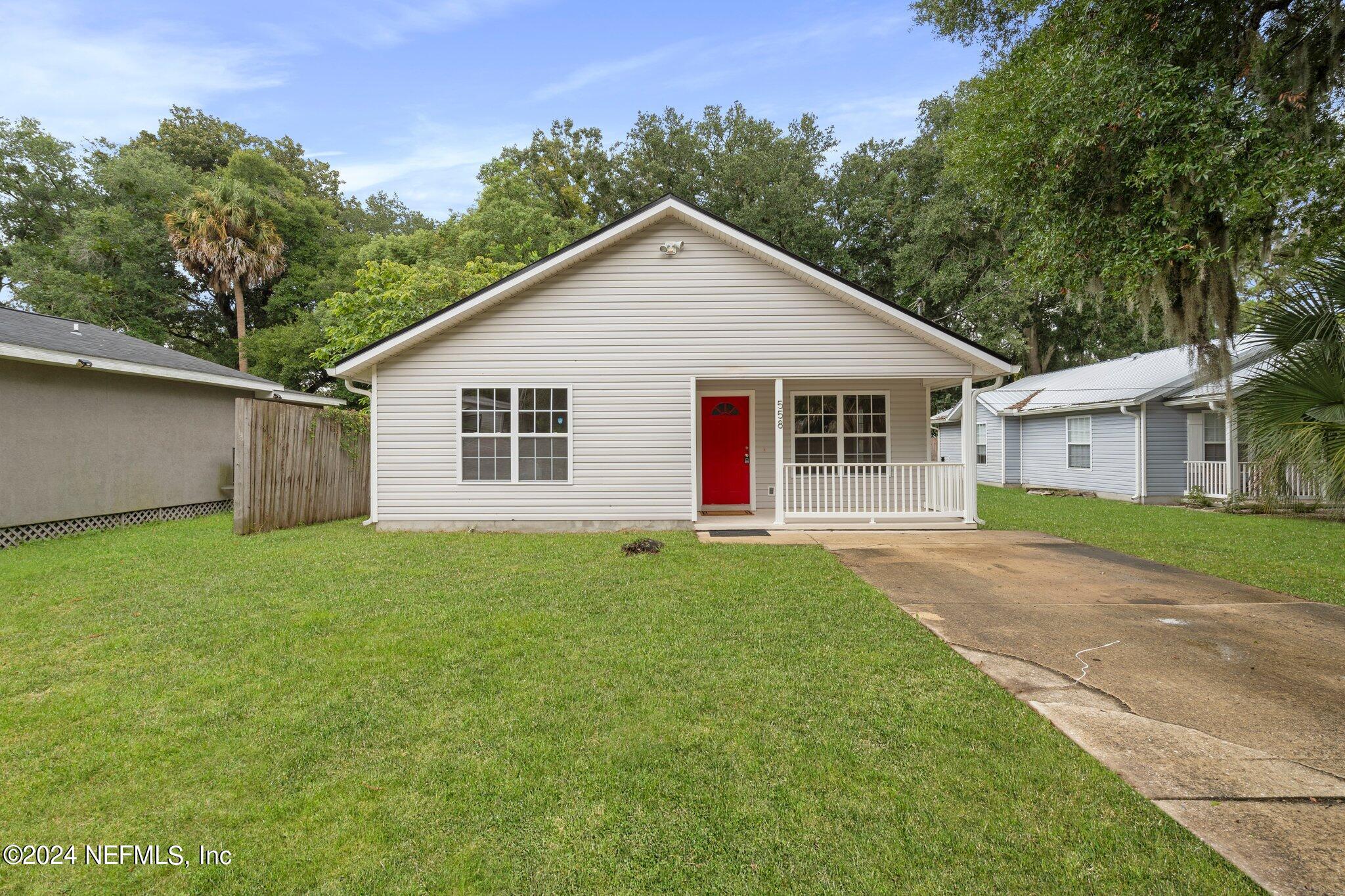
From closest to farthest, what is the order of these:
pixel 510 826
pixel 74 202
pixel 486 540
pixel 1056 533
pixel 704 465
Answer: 1. pixel 510 826
2. pixel 486 540
3. pixel 1056 533
4. pixel 704 465
5. pixel 74 202

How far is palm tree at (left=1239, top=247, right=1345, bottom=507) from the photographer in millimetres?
4883

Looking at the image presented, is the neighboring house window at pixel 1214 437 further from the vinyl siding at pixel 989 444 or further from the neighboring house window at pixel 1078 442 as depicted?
the vinyl siding at pixel 989 444

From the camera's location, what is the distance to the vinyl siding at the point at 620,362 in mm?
10250

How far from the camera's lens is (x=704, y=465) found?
11.9 meters

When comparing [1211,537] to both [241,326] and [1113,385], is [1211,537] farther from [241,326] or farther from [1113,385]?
[241,326]

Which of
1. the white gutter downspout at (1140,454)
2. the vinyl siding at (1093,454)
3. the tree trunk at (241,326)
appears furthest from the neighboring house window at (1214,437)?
the tree trunk at (241,326)

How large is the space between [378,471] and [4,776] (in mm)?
7809

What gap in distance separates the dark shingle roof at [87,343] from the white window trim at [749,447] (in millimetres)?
9737

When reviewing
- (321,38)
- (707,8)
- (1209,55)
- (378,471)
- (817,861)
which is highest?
(707,8)

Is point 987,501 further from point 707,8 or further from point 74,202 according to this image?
point 74,202

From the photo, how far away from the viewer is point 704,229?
1030 centimetres

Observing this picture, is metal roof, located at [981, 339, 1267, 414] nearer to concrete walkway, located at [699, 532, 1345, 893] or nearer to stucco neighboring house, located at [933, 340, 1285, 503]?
stucco neighboring house, located at [933, 340, 1285, 503]

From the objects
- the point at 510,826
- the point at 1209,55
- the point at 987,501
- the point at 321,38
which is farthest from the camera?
the point at 987,501

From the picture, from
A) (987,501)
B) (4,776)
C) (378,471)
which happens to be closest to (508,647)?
(4,776)
